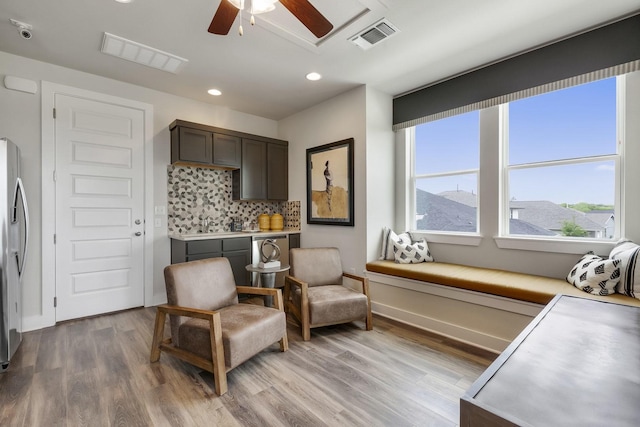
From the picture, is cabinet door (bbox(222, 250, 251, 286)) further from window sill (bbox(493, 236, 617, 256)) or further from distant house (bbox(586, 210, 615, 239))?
distant house (bbox(586, 210, 615, 239))

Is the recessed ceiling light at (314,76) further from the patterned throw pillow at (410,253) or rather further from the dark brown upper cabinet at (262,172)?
the patterned throw pillow at (410,253)

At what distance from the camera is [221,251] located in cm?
373

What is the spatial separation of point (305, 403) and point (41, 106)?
3817mm

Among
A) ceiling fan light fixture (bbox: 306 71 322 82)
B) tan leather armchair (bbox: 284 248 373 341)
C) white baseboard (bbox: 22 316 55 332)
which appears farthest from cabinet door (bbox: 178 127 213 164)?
white baseboard (bbox: 22 316 55 332)

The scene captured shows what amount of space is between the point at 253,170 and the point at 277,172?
0.42 metres

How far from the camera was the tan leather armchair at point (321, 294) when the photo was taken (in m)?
2.75

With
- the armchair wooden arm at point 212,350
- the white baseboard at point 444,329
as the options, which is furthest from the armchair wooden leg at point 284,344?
the white baseboard at point 444,329

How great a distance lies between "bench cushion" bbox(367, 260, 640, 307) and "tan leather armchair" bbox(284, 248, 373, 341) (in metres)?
0.47

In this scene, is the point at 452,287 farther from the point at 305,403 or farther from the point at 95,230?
the point at 95,230

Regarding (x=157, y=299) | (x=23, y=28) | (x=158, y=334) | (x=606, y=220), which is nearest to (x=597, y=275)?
(x=606, y=220)

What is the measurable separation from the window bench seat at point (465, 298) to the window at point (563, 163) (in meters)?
0.58

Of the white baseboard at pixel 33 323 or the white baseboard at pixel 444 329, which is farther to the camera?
the white baseboard at pixel 33 323

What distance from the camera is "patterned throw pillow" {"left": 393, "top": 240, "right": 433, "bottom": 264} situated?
3.35 m

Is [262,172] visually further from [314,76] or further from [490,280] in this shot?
[490,280]
